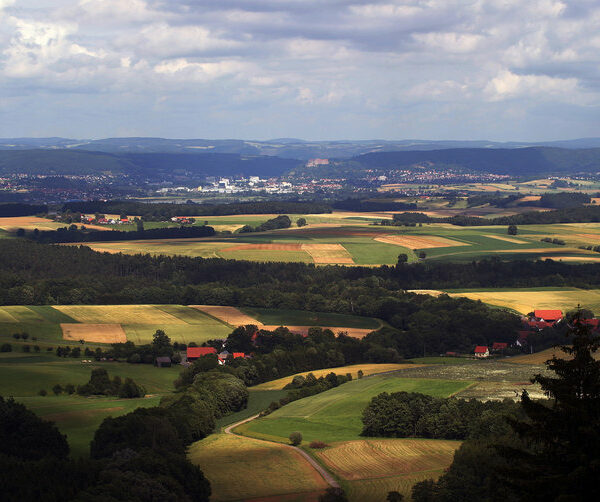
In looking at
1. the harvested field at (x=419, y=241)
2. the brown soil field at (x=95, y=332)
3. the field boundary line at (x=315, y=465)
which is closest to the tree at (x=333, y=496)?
the field boundary line at (x=315, y=465)

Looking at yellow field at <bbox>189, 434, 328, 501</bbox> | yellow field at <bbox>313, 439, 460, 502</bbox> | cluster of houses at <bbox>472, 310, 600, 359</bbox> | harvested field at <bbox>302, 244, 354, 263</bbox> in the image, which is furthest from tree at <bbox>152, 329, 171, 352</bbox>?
harvested field at <bbox>302, 244, 354, 263</bbox>

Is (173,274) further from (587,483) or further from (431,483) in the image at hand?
(587,483)

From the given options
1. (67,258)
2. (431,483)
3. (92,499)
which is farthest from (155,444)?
(67,258)

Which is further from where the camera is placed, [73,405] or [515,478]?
[73,405]

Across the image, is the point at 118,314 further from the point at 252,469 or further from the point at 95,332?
the point at 252,469

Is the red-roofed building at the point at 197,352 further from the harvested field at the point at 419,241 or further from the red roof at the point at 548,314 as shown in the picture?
the harvested field at the point at 419,241

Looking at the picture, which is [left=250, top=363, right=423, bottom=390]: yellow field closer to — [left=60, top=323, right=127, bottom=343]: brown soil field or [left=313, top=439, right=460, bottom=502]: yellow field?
[left=60, top=323, right=127, bottom=343]: brown soil field
